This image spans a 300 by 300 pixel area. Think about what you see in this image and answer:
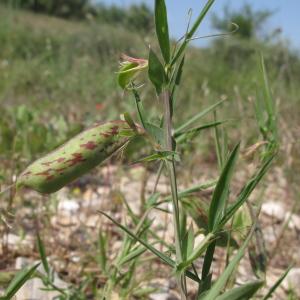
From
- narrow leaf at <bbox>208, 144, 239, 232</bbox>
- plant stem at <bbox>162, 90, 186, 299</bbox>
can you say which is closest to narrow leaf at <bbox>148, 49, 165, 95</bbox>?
plant stem at <bbox>162, 90, 186, 299</bbox>

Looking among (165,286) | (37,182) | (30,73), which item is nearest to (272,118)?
(37,182)

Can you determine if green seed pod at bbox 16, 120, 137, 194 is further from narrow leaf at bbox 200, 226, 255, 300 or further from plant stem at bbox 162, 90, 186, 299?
narrow leaf at bbox 200, 226, 255, 300

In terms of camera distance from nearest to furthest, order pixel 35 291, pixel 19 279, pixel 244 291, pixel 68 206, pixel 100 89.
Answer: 1. pixel 244 291
2. pixel 19 279
3. pixel 35 291
4. pixel 68 206
5. pixel 100 89

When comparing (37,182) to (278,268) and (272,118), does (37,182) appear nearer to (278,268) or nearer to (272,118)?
(272,118)

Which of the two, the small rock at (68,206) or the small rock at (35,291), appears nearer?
the small rock at (35,291)

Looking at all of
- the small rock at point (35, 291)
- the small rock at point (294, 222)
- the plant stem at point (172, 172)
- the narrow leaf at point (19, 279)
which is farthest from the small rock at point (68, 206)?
the plant stem at point (172, 172)

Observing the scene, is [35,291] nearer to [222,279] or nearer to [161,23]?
[222,279]

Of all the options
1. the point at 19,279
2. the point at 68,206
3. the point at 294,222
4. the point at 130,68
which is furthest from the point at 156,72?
the point at 294,222

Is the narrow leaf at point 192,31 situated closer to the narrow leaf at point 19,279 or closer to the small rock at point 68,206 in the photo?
the narrow leaf at point 19,279
